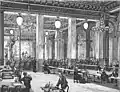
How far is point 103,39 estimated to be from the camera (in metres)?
10.4

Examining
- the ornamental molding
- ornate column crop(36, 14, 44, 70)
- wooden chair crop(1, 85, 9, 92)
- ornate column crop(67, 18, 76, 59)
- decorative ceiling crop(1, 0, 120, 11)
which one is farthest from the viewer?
ornate column crop(67, 18, 76, 59)

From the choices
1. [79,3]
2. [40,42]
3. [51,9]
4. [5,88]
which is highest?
[79,3]

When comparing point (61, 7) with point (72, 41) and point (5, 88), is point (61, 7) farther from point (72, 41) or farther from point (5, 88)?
point (5, 88)

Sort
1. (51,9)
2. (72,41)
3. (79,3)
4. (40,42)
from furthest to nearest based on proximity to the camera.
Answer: (72,41), (40,42), (79,3), (51,9)

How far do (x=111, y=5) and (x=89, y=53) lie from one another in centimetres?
602

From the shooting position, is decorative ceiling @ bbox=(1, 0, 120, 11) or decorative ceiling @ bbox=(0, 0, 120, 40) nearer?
decorative ceiling @ bbox=(0, 0, 120, 40)

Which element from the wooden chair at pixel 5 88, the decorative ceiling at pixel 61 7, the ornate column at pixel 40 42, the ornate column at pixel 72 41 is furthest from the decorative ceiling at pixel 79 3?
the wooden chair at pixel 5 88

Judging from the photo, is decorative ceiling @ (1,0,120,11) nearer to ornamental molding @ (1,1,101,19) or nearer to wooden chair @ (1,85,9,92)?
ornamental molding @ (1,1,101,19)

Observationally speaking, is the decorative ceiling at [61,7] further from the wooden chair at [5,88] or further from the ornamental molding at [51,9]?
the wooden chair at [5,88]

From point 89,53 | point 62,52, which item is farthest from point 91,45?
point 62,52

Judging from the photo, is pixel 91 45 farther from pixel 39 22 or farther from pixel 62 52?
pixel 39 22

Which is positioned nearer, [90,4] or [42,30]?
[90,4]

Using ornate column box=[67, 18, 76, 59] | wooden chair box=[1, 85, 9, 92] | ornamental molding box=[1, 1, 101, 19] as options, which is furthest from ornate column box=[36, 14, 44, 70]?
wooden chair box=[1, 85, 9, 92]

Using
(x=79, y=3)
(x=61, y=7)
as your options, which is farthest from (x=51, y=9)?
(x=79, y=3)
